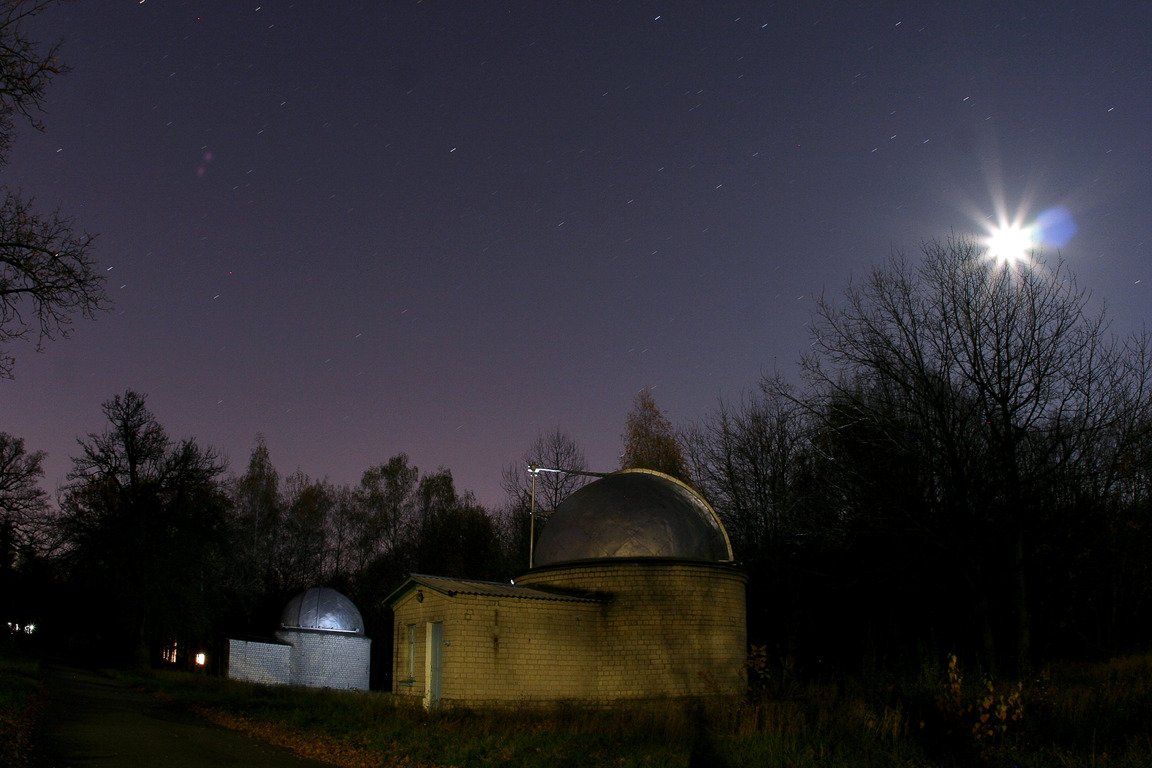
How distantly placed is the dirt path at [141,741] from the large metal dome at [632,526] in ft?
27.6

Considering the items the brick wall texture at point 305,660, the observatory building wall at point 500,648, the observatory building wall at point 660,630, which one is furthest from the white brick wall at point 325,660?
the observatory building wall at point 660,630

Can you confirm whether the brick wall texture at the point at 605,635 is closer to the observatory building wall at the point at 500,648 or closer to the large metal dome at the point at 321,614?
the observatory building wall at the point at 500,648

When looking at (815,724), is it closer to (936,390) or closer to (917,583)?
(936,390)

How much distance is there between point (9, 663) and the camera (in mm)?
26172

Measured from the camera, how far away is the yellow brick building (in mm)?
17281

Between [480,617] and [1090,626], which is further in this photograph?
[1090,626]

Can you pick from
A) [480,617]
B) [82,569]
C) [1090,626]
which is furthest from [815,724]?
[82,569]

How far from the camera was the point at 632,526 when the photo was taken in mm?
19656

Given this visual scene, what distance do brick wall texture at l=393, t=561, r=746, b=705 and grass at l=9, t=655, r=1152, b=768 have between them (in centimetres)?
200

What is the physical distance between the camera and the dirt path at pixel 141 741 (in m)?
10.5

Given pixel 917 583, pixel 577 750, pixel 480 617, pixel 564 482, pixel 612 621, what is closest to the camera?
pixel 577 750

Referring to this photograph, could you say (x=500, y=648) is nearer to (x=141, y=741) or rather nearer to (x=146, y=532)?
(x=141, y=741)

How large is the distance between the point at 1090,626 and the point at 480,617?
23.8 metres

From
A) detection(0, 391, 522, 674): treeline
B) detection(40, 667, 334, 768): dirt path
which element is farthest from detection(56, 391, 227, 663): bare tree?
detection(40, 667, 334, 768): dirt path
